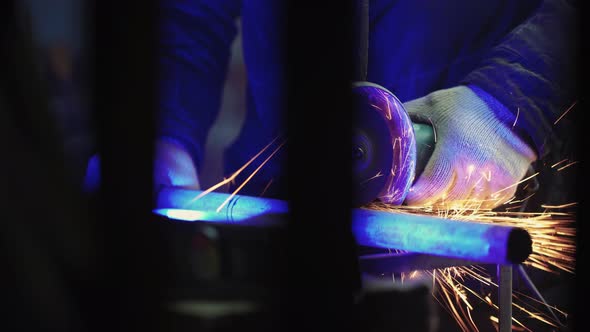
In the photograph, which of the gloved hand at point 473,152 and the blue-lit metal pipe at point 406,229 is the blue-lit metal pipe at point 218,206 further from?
the gloved hand at point 473,152

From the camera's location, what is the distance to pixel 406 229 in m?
0.83

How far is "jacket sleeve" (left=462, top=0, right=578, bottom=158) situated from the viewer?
1.16 meters

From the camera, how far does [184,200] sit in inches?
43.1

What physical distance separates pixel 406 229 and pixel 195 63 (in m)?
0.67

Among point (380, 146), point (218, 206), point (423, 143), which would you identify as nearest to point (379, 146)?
point (380, 146)

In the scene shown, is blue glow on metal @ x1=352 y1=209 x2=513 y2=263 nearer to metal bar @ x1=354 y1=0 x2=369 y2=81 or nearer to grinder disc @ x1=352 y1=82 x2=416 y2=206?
grinder disc @ x1=352 y1=82 x2=416 y2=206

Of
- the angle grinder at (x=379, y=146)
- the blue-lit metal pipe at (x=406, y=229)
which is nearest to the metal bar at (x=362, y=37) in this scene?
the angle grinder at (x=379, y=146)

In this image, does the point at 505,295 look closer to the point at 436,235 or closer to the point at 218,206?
the point at 436,235

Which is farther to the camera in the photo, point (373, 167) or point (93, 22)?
point (93, 22)

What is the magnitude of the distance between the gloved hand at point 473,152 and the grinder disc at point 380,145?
0.52 ft

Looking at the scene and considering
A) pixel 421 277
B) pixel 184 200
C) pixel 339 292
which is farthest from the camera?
pixel 421 277

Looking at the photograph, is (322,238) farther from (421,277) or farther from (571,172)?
(571,172)

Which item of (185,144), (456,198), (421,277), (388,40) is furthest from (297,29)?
(421,277)

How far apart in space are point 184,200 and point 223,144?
21 centimetres
